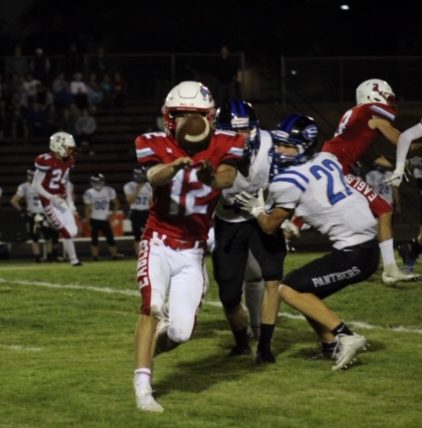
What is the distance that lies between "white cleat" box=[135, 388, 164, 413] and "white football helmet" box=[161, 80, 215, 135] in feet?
4.91

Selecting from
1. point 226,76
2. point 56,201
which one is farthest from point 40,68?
point 56,201

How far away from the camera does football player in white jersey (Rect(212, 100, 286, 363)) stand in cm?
899

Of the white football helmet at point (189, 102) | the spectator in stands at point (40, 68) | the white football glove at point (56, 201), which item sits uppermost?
the spectator in stands at point (40, 68)

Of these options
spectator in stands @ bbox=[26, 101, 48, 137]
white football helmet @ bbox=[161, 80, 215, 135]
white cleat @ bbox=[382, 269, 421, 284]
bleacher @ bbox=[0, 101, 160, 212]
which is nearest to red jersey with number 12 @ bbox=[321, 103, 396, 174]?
white cleat @ bbox=[382, 269, 421, 284]

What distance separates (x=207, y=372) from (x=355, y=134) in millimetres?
3862

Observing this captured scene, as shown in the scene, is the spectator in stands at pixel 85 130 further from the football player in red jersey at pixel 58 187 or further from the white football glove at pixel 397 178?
the white football glove at pixel 397 178

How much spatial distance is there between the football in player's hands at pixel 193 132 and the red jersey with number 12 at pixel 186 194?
35 centimetres

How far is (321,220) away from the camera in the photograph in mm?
8516

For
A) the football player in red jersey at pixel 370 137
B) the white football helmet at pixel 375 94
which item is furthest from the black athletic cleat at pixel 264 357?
the white football helmet at pixel 375 94

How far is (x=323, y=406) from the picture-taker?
24.4ft

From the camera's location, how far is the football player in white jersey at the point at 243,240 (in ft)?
29.5

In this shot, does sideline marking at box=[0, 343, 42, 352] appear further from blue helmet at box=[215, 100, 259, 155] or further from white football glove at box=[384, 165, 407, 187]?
white football glove at box=[384, 165, 407, 187]

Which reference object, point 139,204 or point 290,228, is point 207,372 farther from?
point 139,204

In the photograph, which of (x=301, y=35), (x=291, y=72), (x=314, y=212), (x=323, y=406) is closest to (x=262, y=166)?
(x=314, y=212)
